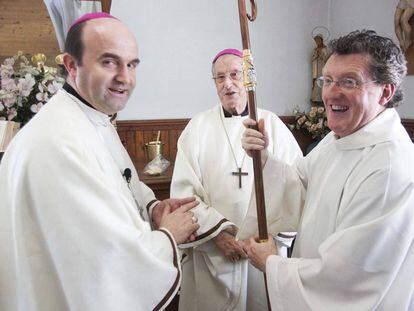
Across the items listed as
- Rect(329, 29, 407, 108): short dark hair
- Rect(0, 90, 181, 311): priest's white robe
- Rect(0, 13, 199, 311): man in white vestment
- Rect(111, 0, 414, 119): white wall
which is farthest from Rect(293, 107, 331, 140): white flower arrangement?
Rect(0, 90, 181, 311): priest's white robe

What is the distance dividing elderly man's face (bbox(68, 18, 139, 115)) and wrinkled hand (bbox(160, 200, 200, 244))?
60 cm

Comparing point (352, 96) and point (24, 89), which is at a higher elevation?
point (24, 89)

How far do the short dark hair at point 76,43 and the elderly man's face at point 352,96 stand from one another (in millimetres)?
1052

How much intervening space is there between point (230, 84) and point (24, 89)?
5.10 ft

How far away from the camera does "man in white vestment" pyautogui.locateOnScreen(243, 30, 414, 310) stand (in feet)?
3.82

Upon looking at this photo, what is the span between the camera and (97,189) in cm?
119

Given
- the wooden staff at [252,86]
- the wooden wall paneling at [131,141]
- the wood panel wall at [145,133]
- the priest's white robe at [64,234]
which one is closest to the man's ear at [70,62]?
the priest's white robe at [64,234]

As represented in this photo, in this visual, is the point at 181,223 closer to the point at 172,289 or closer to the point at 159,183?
the point at 172,289

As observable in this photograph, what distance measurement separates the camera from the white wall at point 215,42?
4.41 meters

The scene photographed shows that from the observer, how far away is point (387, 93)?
1333 mm

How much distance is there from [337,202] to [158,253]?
751 millimetres

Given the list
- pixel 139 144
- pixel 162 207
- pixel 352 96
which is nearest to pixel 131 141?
pixel 139 144

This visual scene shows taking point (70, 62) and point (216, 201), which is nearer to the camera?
point (70, 62)

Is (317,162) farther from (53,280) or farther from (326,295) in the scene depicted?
(53,280)
